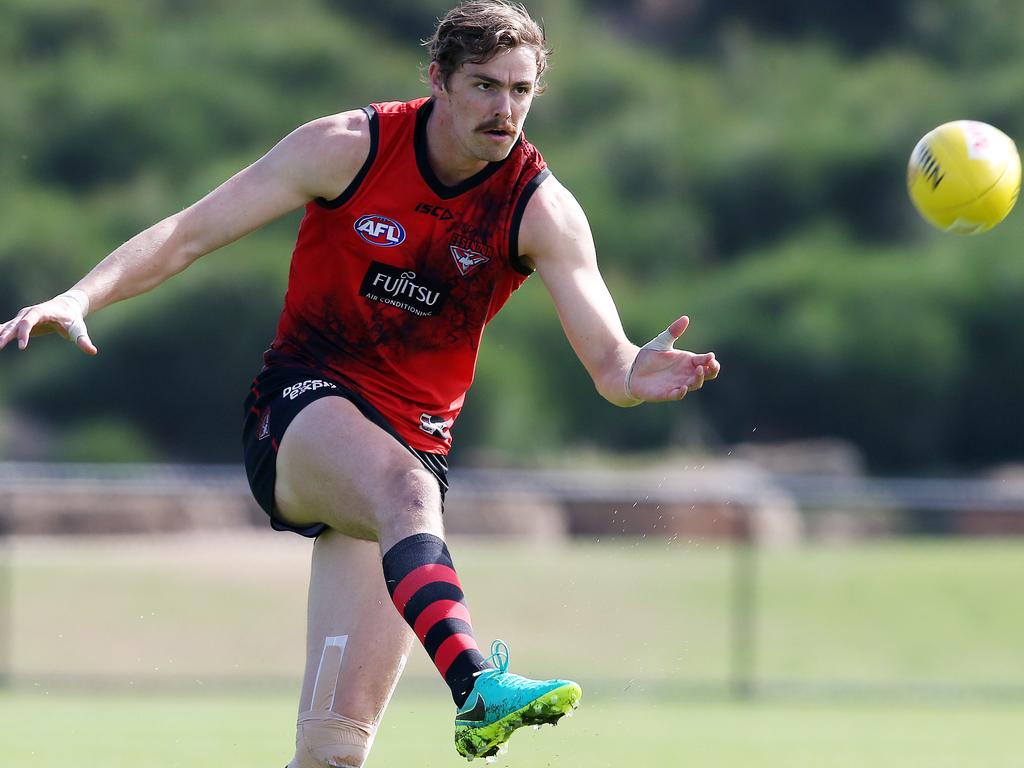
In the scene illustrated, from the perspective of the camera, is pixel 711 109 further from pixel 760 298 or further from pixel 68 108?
pixel 68 108

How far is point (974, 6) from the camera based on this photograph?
38.4 m

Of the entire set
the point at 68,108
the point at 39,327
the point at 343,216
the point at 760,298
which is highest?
the point at 68,108

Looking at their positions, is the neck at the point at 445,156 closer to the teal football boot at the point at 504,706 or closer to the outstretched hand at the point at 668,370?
the outstretched hand at the point at 668,370

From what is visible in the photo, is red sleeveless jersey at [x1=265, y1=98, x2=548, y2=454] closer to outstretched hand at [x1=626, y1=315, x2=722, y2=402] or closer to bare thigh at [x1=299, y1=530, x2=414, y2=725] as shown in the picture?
bare thigh at [x1=299, y1=530, x2=414, y2=725]

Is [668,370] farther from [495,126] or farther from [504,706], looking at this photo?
[504,706]

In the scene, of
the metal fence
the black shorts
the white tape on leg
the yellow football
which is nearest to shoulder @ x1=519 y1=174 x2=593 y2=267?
the black shorts

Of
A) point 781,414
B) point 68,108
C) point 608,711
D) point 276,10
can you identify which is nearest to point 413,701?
point 608,711

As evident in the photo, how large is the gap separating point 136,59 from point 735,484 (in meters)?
20.9

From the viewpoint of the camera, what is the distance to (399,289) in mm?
4820

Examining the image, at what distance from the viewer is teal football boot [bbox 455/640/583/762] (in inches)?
153

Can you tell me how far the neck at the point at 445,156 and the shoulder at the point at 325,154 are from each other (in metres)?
0.18

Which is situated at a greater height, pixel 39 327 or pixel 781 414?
pixel 781 414

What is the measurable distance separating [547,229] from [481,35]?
585 mm

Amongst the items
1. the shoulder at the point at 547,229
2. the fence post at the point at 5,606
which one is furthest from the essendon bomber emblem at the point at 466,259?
the fence post at the point at 5,606
